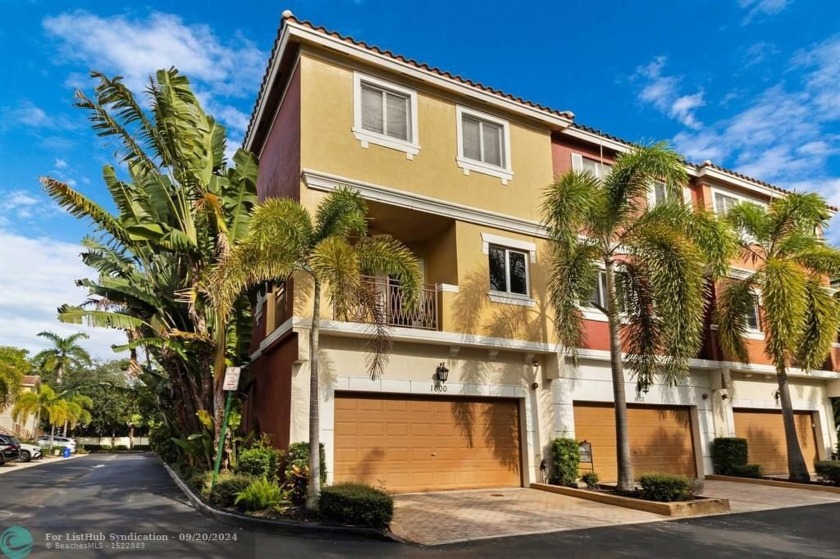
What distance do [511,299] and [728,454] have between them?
8378 mm

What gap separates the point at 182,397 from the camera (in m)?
15.1

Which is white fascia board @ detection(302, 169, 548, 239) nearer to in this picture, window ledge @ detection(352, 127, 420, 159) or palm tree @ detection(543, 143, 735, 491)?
window ledge @ detection(352, 127, 420, 159)

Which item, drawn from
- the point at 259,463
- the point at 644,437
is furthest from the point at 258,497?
the point at 644,437

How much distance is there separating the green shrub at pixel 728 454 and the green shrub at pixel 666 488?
6.42 m

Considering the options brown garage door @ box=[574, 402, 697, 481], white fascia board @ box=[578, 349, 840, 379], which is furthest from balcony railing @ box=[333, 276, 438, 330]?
brown garage door @ box=[574, 402, 697, 481]

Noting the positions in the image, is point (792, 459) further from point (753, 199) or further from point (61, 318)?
point (61, 318)

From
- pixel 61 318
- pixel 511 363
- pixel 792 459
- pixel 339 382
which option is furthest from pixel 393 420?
pixel 792 459

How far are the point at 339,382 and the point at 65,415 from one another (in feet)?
124

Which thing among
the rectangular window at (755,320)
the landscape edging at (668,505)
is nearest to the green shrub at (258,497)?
the landscape edging at (668,505)

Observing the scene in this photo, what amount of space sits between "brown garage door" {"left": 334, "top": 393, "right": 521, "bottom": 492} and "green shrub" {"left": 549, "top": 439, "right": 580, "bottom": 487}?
852 mm

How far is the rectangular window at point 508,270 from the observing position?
14.7 metres

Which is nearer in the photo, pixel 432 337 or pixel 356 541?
pixel 356 541

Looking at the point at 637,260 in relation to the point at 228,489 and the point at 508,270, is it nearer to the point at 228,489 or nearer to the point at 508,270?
the point at 508,270

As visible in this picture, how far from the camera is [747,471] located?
16.9 metres
